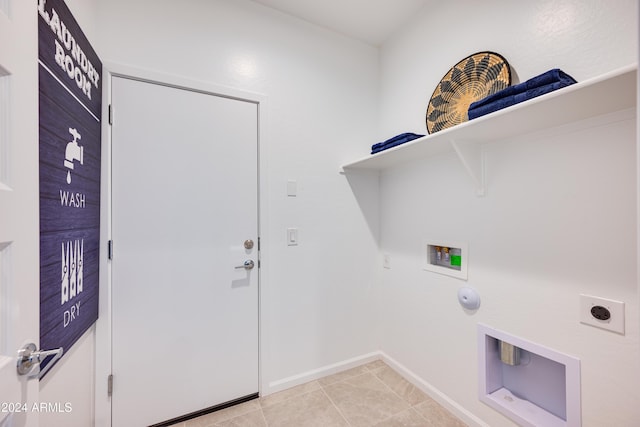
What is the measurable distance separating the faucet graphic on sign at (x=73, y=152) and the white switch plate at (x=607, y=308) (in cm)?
213

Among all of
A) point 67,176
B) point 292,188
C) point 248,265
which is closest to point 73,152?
point 67,176

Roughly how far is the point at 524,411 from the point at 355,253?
1248 millimetres

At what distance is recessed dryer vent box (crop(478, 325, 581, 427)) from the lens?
108 centimetres

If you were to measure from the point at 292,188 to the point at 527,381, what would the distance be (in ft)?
5.52

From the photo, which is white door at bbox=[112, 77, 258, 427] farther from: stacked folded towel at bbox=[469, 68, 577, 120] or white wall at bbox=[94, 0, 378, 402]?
stacked folded towel at bbox=[469, 68, 577, 120]

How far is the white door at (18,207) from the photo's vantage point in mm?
572

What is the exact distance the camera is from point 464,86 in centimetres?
148

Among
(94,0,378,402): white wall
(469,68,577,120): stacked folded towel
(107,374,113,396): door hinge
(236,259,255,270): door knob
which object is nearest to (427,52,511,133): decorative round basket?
(469,68,577,120): stacked folded towel

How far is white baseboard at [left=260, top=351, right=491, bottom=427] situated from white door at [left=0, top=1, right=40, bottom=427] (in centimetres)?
137

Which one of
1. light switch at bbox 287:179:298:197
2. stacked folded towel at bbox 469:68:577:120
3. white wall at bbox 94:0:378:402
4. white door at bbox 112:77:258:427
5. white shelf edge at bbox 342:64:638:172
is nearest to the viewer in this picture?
white shelf edge at bbox 342:64:638:172

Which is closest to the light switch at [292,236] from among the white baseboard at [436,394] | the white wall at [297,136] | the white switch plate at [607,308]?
the white wall at [297,136]

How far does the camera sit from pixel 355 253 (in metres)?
2.06

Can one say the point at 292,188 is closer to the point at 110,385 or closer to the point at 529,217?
the point at 529,217

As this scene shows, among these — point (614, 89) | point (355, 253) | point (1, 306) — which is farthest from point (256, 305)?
point (614, 89)
